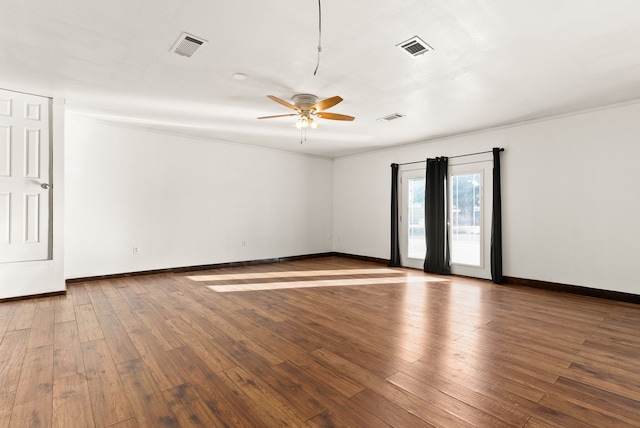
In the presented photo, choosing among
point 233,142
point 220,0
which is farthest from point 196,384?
point 233,142

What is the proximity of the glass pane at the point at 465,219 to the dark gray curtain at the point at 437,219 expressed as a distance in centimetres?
15

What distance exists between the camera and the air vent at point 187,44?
277 cm

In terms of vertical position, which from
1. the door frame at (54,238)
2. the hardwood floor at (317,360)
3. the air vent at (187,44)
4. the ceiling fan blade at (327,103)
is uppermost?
the air vent at (187,44)

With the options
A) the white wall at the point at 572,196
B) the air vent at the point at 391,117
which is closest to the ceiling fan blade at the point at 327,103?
the air vent at the point at 391,117

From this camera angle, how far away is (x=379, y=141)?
22.1 ft

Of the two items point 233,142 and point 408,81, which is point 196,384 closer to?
point 408,81

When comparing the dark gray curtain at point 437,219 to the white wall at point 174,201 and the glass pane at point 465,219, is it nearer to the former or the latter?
the glass pane at point 465,219

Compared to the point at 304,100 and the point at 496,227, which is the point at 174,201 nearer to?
the point at 304,100

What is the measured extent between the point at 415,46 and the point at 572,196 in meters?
3.77

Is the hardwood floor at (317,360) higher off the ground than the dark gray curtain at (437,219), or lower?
lower

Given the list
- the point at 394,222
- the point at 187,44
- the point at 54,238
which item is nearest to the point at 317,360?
the point at 187,44

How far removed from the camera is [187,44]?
9.43ft

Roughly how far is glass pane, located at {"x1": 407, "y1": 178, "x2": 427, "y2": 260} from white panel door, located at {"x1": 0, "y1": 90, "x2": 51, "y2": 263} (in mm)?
6463

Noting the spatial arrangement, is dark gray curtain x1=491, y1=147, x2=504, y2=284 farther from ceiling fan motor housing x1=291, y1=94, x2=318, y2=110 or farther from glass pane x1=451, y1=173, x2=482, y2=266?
ceiling fan motor housing x1=291, y1=94, x2=318, y2=110
